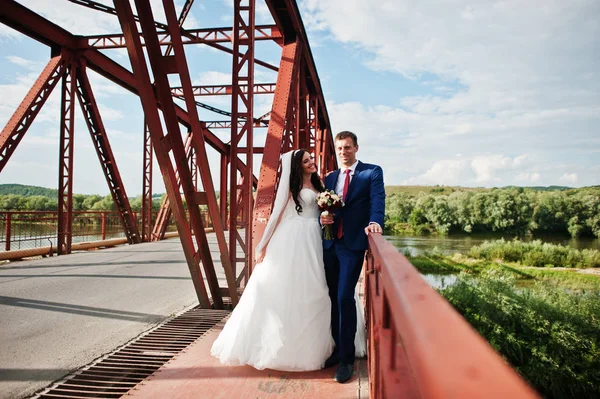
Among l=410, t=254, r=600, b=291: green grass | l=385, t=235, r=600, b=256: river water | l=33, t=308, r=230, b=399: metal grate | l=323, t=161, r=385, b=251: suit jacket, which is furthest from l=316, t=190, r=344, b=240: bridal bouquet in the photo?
l=385, t=235, r=600, b=256: river water

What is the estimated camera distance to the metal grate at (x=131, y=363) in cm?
292

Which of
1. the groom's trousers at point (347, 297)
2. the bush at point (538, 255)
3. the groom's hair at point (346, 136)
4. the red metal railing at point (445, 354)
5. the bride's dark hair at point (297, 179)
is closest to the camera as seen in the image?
the red metal railing at point (445, 354)

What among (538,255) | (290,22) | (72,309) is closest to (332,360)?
(72,309)

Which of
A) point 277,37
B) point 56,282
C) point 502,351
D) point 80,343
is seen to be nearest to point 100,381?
point 80,343

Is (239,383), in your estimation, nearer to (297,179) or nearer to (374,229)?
(374,229)

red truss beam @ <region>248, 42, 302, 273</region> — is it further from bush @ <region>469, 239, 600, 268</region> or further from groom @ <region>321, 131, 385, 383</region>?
bush @ <region>469, 239, 600, 268</region>

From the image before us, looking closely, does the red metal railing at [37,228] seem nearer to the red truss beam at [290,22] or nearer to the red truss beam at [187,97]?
the red truss beam at [187,97]

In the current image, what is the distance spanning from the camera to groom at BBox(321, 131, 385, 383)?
2.98 meters

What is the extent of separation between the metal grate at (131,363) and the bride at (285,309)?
2.16ft

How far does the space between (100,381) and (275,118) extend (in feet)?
12.1

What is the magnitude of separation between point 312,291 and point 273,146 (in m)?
2.52

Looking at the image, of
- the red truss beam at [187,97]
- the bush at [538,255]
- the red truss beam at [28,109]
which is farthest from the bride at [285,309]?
the bush at [538,255]

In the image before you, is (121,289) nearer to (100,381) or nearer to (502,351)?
(100,381)

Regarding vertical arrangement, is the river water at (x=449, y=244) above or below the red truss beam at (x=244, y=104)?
below
